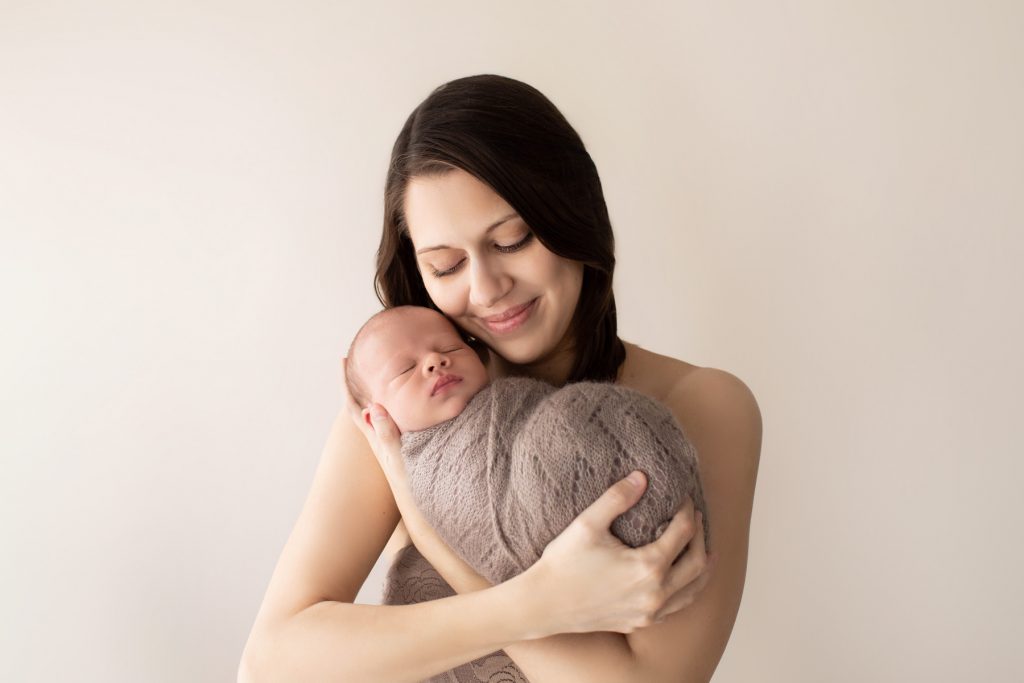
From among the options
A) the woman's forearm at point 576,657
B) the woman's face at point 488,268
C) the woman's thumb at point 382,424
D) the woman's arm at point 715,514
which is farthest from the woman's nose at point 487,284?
the woman's forearm at point 576,657

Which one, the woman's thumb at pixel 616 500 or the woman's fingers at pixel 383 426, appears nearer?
the woman's thumb at pixel 616 500

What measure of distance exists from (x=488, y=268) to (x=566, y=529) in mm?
502

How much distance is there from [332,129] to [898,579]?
5.98 ft

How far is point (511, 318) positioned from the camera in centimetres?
158

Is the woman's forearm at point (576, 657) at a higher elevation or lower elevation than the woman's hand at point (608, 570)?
lower

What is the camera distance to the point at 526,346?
164cm

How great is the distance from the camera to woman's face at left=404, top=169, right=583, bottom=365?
1479 mm

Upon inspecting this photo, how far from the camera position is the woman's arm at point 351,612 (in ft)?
4.14

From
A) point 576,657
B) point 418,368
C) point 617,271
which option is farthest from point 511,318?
point 617,271

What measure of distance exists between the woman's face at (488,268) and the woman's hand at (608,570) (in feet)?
1.56

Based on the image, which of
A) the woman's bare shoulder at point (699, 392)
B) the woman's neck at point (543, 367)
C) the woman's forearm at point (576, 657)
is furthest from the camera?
the woman's neck at point (543, 367)

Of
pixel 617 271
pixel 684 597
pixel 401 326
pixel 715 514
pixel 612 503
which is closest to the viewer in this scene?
pixel 612 503

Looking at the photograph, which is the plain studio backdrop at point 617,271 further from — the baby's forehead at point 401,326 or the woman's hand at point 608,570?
the woman's hand at point 608,570

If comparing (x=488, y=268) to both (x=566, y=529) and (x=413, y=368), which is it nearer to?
(x=413, y=368)
